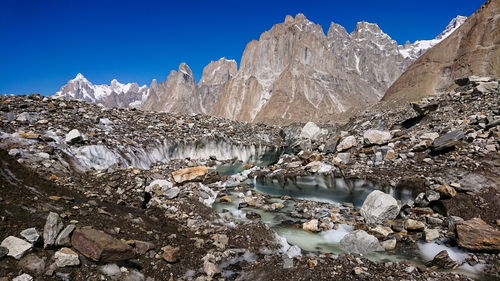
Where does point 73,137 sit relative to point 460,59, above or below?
below

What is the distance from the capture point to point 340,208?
13.1 meters

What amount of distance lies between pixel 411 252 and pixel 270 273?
424 centimetres

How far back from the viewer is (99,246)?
6.81 meters

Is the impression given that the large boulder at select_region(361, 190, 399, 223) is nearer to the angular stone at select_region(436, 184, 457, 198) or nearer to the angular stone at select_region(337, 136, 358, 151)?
the angular stone at select_region(436, 184, 457, 198)

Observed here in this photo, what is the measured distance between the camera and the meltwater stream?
8.77m

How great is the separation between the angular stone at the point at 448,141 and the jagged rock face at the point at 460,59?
50879 mm

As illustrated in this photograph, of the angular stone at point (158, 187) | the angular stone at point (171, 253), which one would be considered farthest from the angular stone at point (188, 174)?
the angular stone at point (171, 253)

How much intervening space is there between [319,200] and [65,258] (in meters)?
11.1

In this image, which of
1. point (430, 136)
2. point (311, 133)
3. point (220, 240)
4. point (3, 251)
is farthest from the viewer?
Result: point (311, 133)

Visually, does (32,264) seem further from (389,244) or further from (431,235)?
(431,235)

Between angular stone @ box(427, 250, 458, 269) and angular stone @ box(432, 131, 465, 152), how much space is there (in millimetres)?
7256

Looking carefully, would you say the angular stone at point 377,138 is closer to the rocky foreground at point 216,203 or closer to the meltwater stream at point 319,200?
the rocky foreground at point 216,203

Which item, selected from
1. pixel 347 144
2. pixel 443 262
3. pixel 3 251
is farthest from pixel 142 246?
pixel 347 144

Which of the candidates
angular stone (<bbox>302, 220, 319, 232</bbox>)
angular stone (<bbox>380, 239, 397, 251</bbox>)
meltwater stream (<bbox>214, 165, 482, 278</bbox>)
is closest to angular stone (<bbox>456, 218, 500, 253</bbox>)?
meltwater stream (<bbox>214, 165, 482, 278</bbox>)
